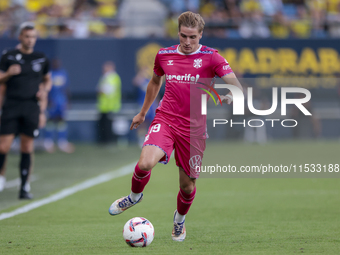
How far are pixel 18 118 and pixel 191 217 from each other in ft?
10.4

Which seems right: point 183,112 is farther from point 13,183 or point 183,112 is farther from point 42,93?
point 13,183

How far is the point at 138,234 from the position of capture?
15.8 ft

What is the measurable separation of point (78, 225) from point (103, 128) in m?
11.5

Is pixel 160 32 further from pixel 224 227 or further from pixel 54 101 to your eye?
pixel 224 227

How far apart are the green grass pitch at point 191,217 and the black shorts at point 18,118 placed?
3.39 feet

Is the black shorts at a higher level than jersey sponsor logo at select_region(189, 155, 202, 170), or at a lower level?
lower

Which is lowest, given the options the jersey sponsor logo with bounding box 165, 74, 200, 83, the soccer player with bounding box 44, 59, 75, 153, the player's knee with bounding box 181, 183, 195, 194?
the soccer player with bounding box 44, 59, 75, 153

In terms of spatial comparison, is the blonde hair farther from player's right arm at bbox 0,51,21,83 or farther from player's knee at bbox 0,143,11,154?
player's knee at bbox 0,143,11,154

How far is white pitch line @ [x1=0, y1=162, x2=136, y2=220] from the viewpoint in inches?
269

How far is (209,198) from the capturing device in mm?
8109

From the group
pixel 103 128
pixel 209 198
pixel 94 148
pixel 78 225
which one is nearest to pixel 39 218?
pixel 78 225

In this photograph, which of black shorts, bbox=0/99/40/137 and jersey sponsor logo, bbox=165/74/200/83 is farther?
black shorts, bbox=0/99/40/137

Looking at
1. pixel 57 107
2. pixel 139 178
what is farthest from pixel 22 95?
pixel 57 107

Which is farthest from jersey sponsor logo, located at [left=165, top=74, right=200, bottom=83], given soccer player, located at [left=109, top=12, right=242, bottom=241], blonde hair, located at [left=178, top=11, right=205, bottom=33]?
blonde hair, located at [left=178, top=11, right=205, bottom=33]
